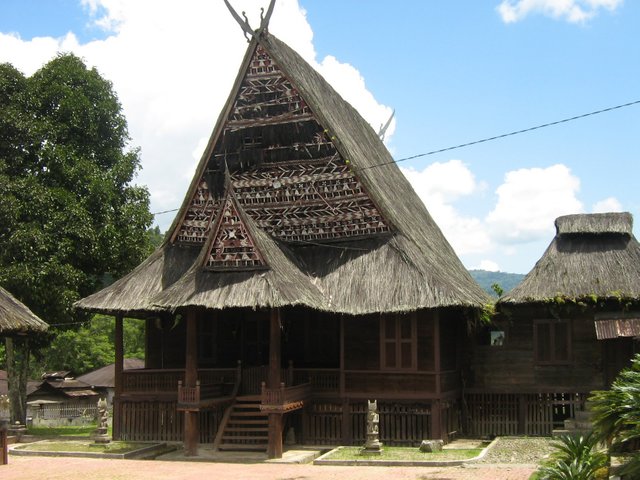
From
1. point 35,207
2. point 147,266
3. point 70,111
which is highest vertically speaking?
point 70,111

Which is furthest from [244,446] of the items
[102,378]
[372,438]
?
[102,378]

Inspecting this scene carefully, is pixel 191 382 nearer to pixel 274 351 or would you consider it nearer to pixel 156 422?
pixel 274 351

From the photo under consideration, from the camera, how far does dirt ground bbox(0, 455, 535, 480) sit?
54.3 feet

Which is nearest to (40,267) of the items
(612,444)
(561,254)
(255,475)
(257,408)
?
(257,408)

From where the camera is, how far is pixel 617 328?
21.8 meters

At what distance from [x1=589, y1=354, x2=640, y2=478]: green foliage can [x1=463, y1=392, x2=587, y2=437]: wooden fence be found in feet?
34.5

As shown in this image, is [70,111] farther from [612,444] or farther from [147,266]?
[612,444]

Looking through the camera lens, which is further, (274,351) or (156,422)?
(156,422)

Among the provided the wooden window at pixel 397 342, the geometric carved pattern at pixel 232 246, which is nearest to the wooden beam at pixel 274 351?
the geometric carved pattern at pixel 232 246

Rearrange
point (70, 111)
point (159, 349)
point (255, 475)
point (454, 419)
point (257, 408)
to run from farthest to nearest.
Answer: point (70, 111), point (159, 349), point (454, 419), point (257, 408), point (255, 475)

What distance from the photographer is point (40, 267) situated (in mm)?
27688

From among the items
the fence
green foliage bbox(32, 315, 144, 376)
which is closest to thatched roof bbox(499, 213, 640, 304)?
the fence

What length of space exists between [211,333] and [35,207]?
8.36 metres

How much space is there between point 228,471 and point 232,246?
209 inches
